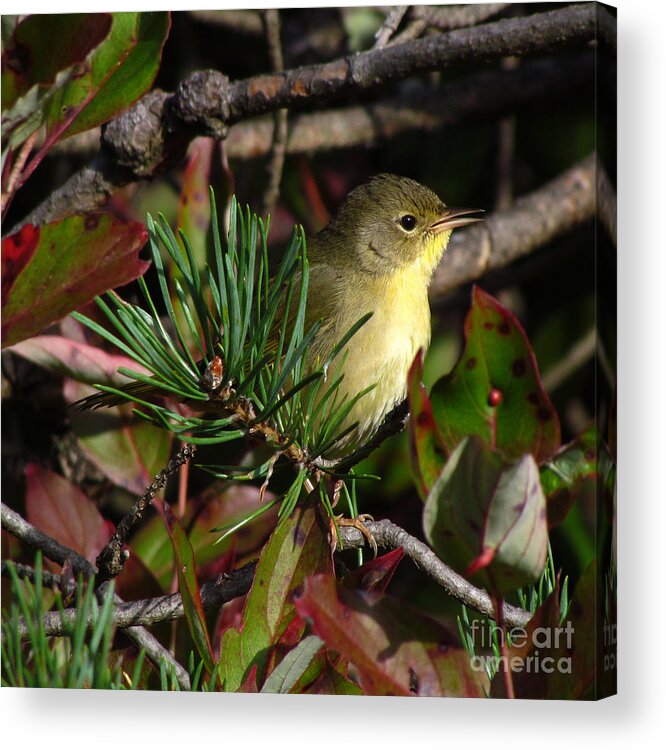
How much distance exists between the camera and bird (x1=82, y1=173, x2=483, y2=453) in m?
2.08

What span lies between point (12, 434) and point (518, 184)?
3.82 ft

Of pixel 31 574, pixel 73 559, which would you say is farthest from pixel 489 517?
pixel 31 574

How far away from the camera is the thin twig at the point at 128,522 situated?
1584 millimetres

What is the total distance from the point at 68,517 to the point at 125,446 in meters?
0.16

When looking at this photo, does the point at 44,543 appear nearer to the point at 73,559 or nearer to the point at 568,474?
the point at 73,559

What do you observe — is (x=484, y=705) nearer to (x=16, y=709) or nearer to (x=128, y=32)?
(x=16, y=709)

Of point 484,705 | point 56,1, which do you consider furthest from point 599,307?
point 56,1

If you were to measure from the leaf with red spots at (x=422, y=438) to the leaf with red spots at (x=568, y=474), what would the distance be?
0.24m

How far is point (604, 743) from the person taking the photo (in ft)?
6.30

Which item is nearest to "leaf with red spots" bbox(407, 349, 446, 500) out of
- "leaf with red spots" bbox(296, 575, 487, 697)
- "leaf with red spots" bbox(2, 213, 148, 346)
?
"leaf with red spots" bbox(296, 575, 487, 697)

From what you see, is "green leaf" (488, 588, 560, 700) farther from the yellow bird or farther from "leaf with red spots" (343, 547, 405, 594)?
A: the yellow bird

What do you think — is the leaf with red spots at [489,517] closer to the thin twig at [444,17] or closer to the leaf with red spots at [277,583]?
the leaf with red spots at [277,583]

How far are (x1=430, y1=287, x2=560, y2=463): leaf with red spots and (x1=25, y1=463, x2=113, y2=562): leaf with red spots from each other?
0.79 metres

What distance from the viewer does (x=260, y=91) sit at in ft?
6.98
